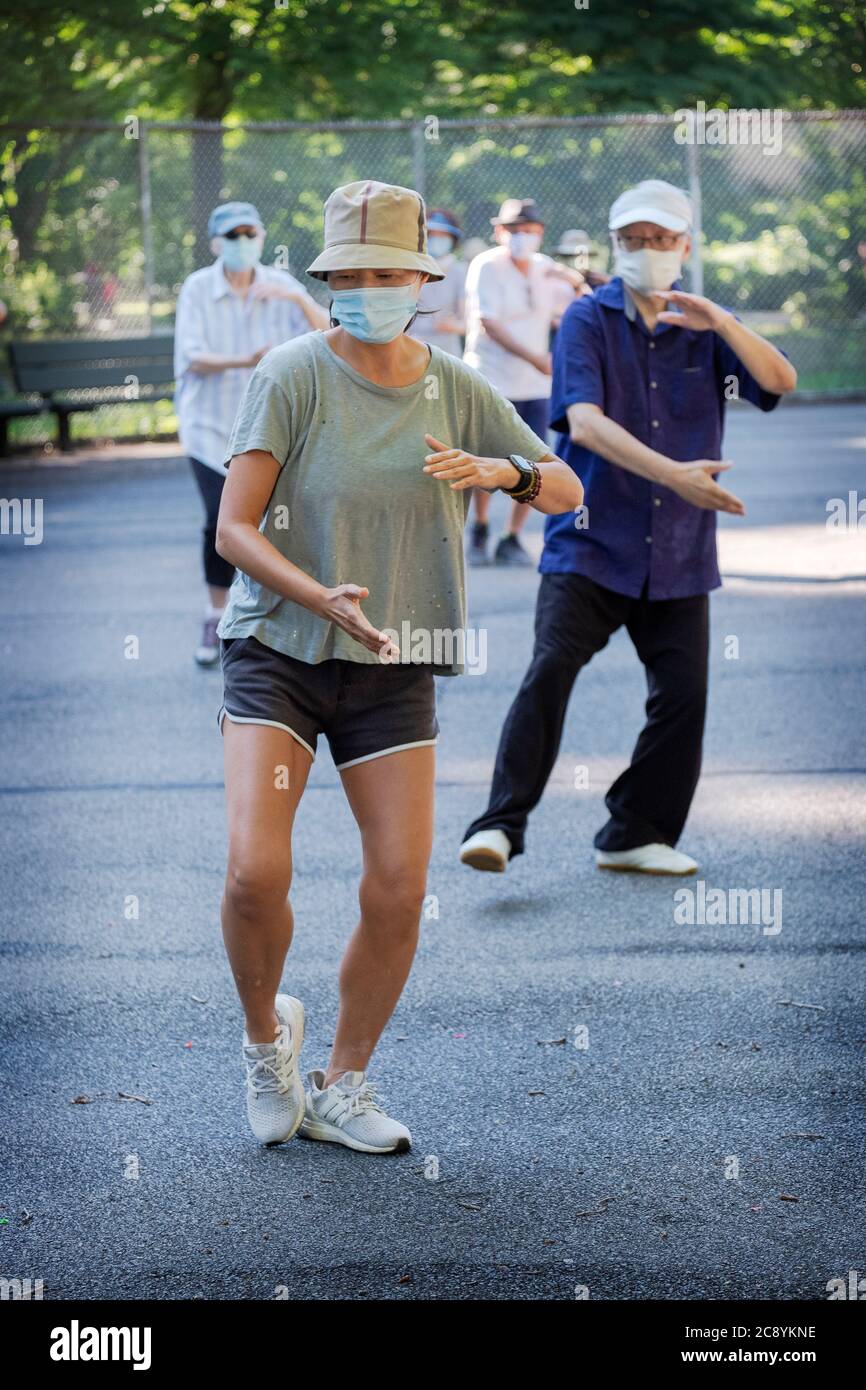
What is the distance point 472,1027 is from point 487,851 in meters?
1.05

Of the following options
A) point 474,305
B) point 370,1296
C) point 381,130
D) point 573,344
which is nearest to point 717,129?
point 381,130

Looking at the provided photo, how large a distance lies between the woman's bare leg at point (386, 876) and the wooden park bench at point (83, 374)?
15.6m

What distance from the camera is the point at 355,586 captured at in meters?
3.75

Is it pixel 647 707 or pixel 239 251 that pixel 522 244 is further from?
pixel 647 707

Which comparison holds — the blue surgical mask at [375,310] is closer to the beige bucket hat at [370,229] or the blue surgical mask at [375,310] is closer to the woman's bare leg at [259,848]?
the beige bucket hat at [370,229]

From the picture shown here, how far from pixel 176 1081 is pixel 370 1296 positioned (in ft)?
→ 3.88

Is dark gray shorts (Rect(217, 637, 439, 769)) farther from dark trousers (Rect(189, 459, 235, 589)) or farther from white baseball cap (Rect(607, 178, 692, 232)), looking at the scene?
dark trousers (Rect(189, 459, 235, 589))

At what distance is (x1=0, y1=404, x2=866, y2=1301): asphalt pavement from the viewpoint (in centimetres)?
360

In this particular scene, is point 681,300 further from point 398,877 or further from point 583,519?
point 398,877

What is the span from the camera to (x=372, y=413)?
393cm

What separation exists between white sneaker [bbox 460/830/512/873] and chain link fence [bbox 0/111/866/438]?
46.8 ft

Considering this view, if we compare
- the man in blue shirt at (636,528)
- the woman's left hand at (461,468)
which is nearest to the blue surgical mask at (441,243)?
the man in blue shirt at (636,528)

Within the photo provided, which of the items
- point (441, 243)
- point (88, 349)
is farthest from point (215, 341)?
point (88, 349)

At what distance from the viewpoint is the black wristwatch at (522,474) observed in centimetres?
399
